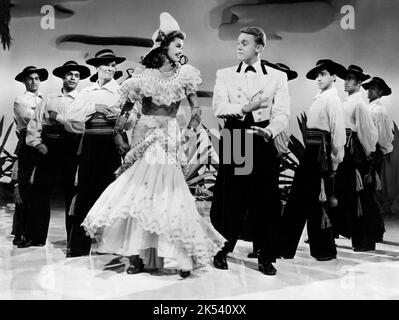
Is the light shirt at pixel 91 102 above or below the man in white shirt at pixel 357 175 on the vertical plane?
above

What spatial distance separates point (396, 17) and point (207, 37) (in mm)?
1766

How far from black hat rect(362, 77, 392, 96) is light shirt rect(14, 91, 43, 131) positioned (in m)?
3.02

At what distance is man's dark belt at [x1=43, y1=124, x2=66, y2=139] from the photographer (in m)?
4.49

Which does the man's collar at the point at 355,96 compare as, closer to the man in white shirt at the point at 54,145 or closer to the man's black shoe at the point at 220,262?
the man's black shoe at the point at 220,262

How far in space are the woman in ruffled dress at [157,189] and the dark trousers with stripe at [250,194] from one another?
0.25m

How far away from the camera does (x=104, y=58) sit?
451 centimetres

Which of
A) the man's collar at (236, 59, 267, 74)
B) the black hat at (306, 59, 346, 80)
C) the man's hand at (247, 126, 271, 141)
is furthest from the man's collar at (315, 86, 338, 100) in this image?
the man's hand at (247, 126, 271, 141)

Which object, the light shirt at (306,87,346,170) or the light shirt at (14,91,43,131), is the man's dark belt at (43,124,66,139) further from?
the light shirt at (306,87,346,170)

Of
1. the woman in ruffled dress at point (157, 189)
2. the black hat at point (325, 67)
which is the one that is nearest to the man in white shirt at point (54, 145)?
the woman in ruffled dress at point (157, 189)

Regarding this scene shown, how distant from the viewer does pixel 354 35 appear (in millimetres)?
4590

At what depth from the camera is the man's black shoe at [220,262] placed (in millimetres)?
4129

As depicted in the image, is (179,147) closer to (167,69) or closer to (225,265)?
(167,69)

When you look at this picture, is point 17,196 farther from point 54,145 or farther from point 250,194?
point 250,194
